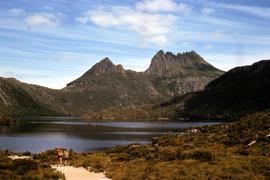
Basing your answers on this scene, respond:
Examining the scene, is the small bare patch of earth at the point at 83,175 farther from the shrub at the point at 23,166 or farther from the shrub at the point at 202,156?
the shrub at the point at 202,156

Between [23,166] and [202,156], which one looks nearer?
[23,166]

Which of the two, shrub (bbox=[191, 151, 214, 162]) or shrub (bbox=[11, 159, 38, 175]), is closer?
shrub (bbox=[11, 159, 38, 175])

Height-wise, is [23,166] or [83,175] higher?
[23,166]

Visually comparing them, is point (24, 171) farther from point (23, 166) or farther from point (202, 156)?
point (202, 156)

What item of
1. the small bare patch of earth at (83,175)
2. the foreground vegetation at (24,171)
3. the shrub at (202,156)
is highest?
the shrub at (202,156)

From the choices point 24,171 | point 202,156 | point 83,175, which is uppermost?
point 202,156

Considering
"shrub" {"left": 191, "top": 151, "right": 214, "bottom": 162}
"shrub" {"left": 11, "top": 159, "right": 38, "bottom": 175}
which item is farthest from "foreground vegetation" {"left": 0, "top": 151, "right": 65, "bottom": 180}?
"shrub" {"left": 191, "top": 151, "right": 214, "bottom": 162}

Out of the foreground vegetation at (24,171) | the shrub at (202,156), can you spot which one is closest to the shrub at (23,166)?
the foreground vegetation at (24,171)

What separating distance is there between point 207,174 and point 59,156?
16157 mm

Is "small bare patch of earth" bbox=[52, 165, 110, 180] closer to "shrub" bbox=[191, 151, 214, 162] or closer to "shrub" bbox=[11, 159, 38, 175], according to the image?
"shrub" bbox=[11, 159, 38, 175]

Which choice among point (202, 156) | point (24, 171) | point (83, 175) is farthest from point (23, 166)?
point (202, 156)

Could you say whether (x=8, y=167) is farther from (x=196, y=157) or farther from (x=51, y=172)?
(x=196, y=157)

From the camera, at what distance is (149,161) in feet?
121

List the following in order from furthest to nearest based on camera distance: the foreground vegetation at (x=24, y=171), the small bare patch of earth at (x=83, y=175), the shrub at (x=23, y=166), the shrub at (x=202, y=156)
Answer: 1. the shrub at (x=202, y=156)
2. the shrub at (x=23, y=166)
3. the small bare patch of earth at (x=83, y=175)
4. the foreground vegetation at (x=24, y=171)
